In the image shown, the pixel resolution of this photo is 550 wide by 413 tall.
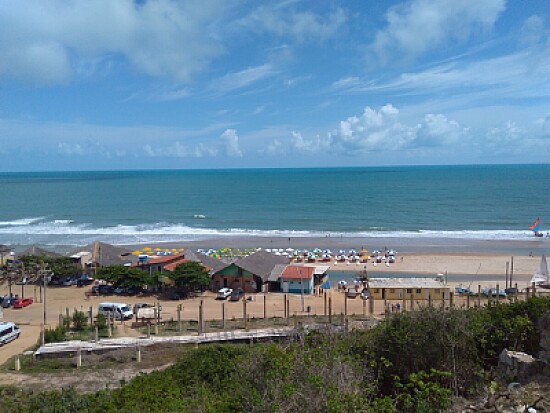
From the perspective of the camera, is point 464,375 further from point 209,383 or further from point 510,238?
point 510,238

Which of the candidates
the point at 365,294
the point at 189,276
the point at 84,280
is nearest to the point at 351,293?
the point at 365,294

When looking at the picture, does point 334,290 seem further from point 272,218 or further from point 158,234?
point 272,218

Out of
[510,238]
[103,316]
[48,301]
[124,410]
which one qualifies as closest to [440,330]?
[124,410]

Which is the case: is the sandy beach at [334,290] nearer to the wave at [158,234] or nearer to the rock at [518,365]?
the wave at [158,234]

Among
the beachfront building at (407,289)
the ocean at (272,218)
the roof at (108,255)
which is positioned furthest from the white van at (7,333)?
the ocean at (272,218)

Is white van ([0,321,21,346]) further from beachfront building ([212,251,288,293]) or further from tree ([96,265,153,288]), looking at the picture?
beachfront building ([212,251,288,293])
